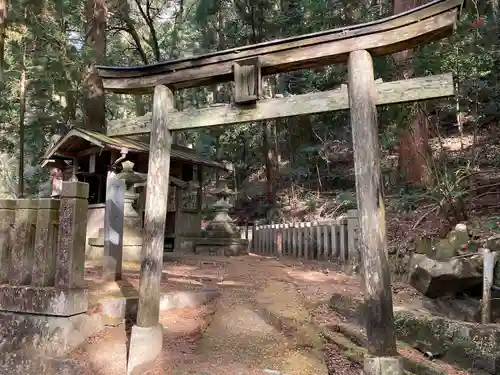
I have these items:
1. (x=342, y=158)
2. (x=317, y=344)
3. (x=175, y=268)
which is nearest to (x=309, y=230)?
(x=175, y=268)

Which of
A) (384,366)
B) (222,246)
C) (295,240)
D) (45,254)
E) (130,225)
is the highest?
(130,225)

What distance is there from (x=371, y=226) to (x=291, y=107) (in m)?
1.54

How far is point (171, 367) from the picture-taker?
14.1 ft

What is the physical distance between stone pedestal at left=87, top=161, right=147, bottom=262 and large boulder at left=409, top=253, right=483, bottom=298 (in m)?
6.22

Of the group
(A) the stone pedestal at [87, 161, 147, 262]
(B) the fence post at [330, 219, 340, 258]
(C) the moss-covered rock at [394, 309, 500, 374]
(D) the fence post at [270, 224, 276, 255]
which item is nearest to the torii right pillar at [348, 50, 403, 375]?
(C) the moss-covered rock at [394, 309, 500, 374]

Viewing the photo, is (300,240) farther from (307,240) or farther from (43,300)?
(43,300)

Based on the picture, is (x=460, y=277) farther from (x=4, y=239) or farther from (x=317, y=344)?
(x=4, y=239)

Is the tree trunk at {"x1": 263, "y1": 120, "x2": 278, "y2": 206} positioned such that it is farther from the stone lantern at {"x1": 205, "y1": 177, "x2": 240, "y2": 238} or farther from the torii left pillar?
the torii left pillar

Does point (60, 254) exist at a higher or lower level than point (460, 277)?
higher

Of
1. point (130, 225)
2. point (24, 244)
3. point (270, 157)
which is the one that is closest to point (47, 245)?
point (24, 244)

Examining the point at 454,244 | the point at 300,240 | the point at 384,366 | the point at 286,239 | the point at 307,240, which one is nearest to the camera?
the point at 384,366

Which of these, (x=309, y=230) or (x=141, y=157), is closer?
(x=309, y=230)

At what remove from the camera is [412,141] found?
10125 millimetres

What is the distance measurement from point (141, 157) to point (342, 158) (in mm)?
10542
